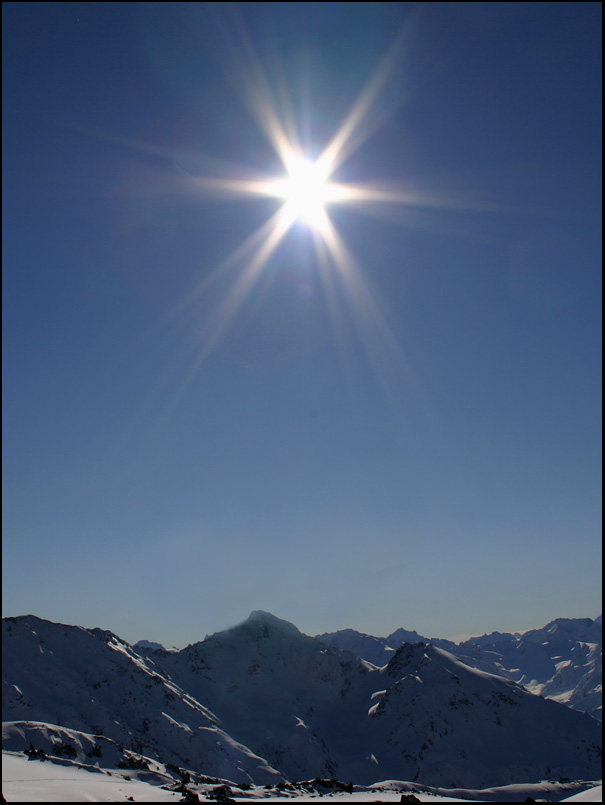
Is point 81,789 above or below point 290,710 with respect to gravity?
above

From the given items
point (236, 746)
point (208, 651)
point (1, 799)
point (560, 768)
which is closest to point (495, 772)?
point (560, 768)

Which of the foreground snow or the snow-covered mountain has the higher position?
the foreground snow

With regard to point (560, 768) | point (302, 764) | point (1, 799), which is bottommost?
point (302, 764)

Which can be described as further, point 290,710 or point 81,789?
point 290,710

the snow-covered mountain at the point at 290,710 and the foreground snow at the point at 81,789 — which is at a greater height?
the foreground snow at the point at 81,789

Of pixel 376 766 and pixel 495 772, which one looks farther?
pixel 376 766

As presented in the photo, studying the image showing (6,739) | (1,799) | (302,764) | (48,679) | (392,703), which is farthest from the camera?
(392,703)

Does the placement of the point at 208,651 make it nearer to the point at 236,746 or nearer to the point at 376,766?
the point at 236,746

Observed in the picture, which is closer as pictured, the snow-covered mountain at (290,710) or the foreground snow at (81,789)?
the foreground snow at (81,789)
